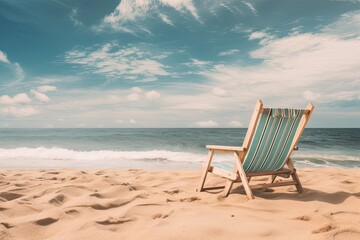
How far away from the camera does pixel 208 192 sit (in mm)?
4238

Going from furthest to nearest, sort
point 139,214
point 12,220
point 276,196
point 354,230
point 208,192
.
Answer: point 208,192 < point 276,196 < point 139,214 < point 12,220 < point 354,230

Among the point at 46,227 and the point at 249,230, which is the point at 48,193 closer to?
the point at 46,227

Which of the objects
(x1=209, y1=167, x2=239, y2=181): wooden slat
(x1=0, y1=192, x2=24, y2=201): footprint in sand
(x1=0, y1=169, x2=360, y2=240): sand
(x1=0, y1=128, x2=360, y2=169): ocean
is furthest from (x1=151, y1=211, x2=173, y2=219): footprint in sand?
(x1=0, y1=128, x2=360, y2=169): ocean

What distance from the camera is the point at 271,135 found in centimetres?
359

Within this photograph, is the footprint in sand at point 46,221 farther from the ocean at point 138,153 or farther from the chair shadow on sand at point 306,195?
the ocean at point 138,153

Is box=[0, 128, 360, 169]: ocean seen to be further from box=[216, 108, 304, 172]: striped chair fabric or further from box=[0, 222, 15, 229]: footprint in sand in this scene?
box=[0, 222, 15, 229]: footprint in sand

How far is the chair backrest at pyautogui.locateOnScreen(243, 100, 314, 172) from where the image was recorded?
136 inches

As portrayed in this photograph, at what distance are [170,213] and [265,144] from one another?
152 cm

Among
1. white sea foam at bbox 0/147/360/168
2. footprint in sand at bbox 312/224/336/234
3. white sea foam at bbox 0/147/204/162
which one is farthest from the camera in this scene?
white sea foam at bbox 0/147/204/162

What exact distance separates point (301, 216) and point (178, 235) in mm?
1289

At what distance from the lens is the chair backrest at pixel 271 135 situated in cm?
345

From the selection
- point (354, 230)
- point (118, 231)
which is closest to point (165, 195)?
point (118, 231)

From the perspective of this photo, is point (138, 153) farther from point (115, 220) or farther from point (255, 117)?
point (115, 220)

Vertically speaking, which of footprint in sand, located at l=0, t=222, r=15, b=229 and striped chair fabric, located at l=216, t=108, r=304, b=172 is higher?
striped chair fabric, located at l=216, t=108, r=304, b=172
